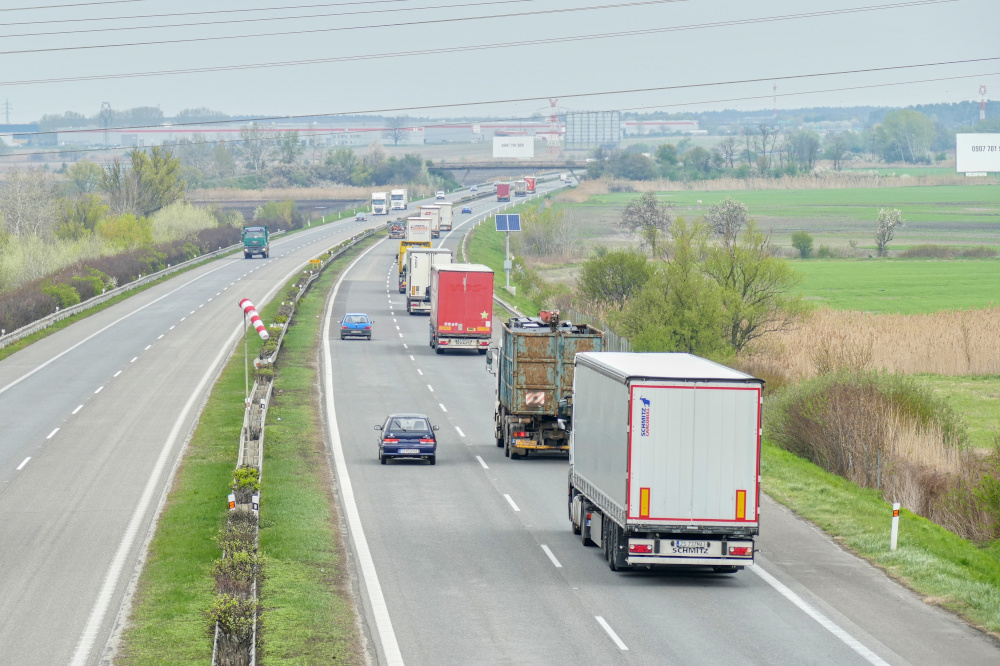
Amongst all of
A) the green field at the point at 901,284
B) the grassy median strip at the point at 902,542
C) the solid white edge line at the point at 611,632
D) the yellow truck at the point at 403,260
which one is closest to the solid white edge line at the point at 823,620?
the grassy median strip at the point at 902,542

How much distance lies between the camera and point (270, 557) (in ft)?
75.7

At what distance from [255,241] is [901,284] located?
5663 cm

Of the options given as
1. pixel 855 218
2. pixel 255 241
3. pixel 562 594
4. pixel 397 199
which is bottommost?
pixel 562 594

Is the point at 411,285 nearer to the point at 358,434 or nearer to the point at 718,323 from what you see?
the point at 718,323

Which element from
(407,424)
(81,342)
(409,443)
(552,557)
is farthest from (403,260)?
(552,557)

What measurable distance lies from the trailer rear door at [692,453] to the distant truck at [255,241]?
100.0 meters

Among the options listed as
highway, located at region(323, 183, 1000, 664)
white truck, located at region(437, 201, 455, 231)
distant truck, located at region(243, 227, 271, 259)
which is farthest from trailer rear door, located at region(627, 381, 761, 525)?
white truck, located at region(437, 201, 455, 231)

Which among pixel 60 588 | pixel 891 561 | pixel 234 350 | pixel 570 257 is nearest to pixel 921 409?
pixel 891 561

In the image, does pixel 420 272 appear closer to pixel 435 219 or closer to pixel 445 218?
pixel 435 219

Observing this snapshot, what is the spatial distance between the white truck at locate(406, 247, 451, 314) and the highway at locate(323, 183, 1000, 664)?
42234 millimetres

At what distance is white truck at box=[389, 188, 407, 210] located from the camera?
619 ft

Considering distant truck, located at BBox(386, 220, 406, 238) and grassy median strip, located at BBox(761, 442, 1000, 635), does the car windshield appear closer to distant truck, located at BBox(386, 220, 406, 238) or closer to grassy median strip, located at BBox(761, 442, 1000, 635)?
grassy median strip, located at BBox(761, 442, 1000, 635)

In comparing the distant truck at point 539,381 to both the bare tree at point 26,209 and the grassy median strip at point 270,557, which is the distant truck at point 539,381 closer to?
the grassy median strip at point 270,557

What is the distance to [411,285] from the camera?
7750 centimetres
